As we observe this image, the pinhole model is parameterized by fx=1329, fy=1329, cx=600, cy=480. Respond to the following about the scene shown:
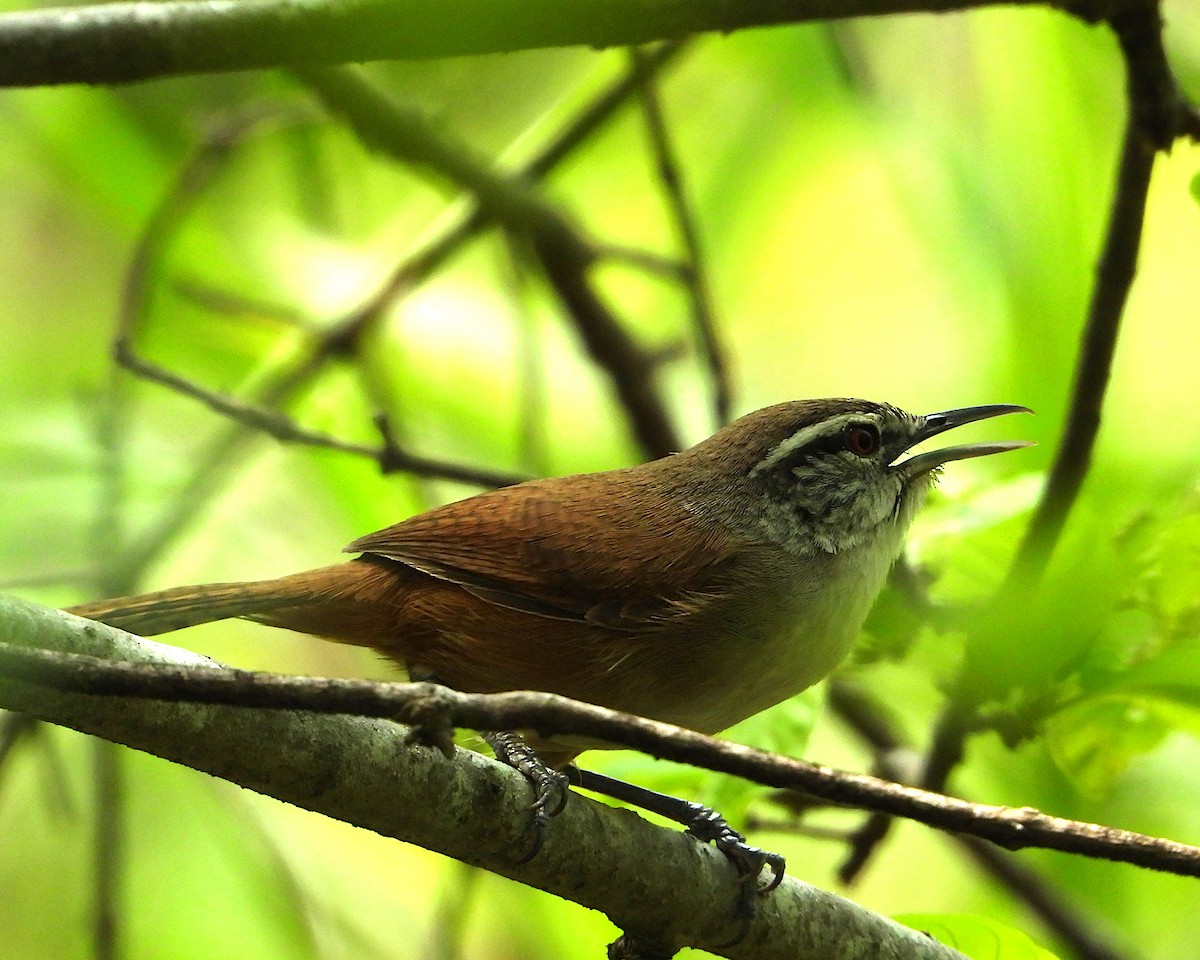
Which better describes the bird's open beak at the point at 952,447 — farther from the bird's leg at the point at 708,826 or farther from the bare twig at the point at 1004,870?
the bird's leg at the point at 708,826

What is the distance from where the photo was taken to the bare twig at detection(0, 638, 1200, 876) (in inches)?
63.1

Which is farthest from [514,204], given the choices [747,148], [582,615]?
[582,615]

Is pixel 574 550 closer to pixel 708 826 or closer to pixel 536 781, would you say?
pixel 708 826

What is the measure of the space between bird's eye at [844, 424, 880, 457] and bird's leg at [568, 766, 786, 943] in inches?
44.3

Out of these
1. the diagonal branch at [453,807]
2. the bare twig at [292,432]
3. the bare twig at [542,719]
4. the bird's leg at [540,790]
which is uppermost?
the bare twig at [292,432]

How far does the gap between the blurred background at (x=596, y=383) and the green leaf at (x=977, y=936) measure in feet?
1.82

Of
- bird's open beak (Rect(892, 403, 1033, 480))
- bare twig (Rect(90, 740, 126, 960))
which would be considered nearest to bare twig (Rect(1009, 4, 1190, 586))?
bird's open beak (Rect(892, 403, 1033, 480))

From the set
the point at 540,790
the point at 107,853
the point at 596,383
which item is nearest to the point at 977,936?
the point at 540,790

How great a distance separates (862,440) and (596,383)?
2.41 metres

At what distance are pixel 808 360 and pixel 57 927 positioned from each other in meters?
4.33

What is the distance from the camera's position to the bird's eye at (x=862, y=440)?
3.72 metres

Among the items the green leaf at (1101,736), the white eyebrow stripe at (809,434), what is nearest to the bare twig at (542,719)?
the green leaf at (1101,736)

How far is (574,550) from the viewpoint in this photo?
124 inches

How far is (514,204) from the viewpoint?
4.96 metres
